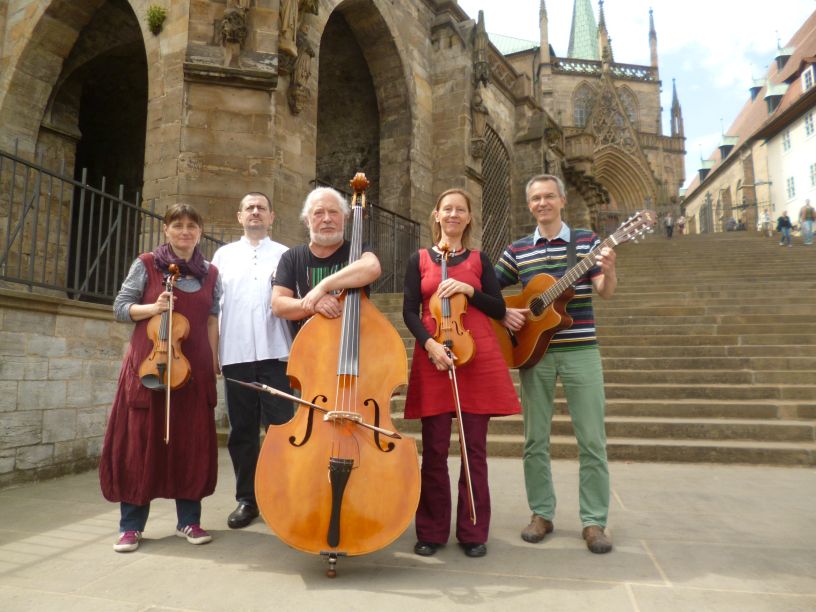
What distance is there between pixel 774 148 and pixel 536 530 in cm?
4006

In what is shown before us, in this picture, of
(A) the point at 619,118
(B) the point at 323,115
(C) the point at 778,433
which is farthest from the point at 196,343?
(A) the point at 619,118

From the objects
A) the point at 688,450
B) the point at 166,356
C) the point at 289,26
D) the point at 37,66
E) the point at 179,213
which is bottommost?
the point at 688,450

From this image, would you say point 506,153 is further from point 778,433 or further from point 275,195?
point 778,433

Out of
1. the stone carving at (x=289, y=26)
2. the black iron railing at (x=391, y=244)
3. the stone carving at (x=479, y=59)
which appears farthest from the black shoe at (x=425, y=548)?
the stone carving at (x=479, y=59)

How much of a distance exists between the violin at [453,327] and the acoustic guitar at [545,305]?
1.04ft

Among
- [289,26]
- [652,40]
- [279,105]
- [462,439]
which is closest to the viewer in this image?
[462,439]

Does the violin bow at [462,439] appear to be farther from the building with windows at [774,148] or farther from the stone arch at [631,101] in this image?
the stone arch at [631,101]

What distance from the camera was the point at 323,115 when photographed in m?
13.3

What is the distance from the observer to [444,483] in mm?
2668

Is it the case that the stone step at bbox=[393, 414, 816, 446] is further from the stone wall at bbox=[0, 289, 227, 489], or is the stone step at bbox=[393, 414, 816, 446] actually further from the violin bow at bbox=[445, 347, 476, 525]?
the stone wall at bbox=[0, 289, 227, 489]

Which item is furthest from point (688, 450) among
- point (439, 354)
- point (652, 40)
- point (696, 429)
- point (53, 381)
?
point (652, 40)

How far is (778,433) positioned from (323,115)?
11.1 m

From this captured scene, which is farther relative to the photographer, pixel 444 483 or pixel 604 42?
pixel 604 42

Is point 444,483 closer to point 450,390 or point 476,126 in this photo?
point 450,390
